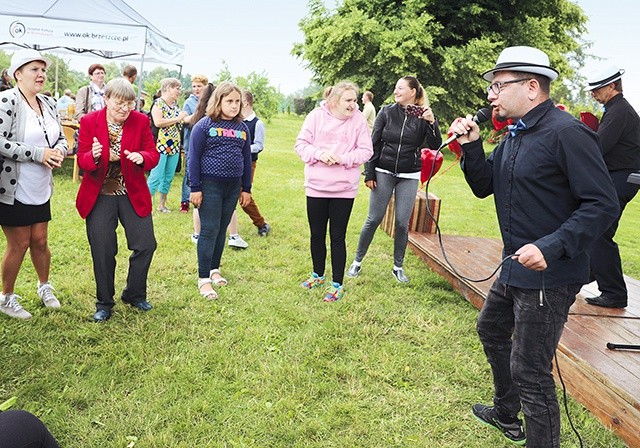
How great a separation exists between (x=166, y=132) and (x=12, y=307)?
4177 mm

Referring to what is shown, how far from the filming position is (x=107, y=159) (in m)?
3.83

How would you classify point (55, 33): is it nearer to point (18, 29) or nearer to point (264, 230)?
point (18, 29)

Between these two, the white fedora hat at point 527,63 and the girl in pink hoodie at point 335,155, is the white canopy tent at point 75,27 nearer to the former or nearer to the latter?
the girl in pink hoodie at point 335,155

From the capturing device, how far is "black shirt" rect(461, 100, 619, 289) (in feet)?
7.15

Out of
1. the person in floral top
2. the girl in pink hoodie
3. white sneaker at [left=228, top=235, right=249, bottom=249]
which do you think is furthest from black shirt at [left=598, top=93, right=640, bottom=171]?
the person in floral top

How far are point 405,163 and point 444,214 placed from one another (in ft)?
17.1

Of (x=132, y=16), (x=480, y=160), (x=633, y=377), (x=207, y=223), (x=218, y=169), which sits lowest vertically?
(x=633, y=377)

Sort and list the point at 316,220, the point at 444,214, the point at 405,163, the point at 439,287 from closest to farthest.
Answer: the point at 316,220 < the point at 405,163 < the point at 439,287 < the point at 444,214

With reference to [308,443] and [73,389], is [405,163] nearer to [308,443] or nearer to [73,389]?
[308,443]

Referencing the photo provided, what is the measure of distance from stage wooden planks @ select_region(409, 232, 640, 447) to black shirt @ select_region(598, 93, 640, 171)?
1.27m

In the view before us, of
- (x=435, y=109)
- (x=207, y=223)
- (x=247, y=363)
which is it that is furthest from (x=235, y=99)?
(x=435, y=109)

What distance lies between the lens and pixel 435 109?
21.2 meters

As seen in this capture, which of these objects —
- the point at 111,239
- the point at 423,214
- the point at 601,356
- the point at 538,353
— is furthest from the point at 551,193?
the point at 423,214

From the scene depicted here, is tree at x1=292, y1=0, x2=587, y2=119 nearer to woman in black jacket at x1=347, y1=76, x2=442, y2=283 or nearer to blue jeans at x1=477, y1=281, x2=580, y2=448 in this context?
woman in black jacket at x1=347, y1=76, x2=442, y2=283
